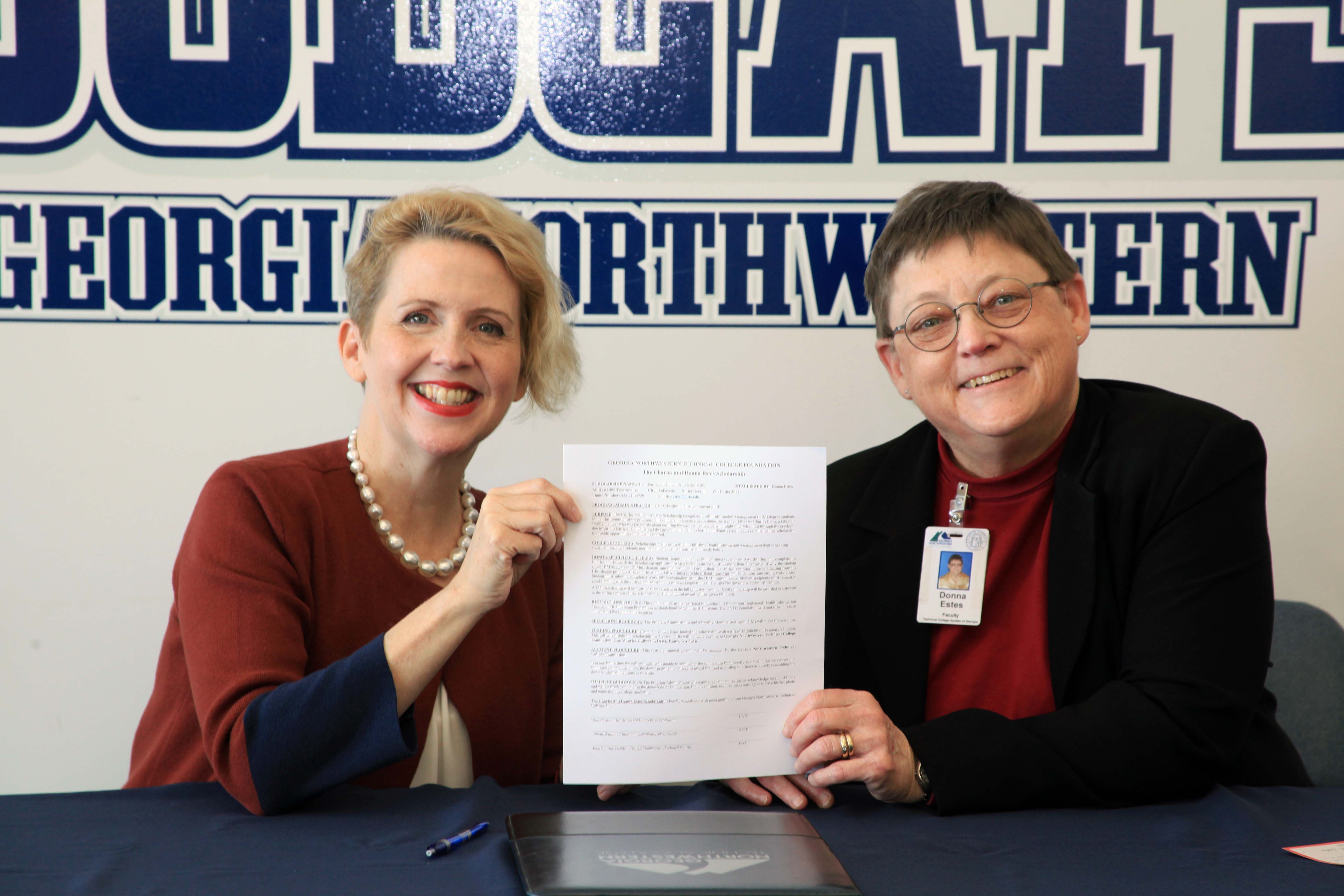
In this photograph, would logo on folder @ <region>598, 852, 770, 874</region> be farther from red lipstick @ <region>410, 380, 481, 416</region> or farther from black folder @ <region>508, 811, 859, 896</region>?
red lipstick @ <region>410, 380, 481, 416</region>

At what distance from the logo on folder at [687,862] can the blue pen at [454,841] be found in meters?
0.19

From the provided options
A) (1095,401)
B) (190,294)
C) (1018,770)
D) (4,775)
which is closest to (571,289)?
(190,294)

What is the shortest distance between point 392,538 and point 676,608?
2.21ft

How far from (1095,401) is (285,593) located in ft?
4.83

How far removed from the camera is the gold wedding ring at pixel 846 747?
1380 mm

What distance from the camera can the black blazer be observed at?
4.56 ft

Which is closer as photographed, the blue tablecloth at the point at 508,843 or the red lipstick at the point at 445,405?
the blue tablecloth at the point at 508,843

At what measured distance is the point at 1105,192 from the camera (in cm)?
265

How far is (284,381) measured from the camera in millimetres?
2662

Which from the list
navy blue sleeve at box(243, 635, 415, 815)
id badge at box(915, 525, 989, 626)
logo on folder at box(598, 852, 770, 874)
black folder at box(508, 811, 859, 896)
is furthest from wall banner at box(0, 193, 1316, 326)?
logo on folder at box(598, 852, 770, 874)

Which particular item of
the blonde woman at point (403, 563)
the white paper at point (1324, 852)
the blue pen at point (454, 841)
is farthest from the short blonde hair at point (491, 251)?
the white paper at point (1324, 852)

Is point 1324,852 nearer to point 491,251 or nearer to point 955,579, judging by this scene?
point 955,579

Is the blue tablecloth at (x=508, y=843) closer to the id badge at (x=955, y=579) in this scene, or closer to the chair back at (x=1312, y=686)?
the id badge at (x=955, y=579)

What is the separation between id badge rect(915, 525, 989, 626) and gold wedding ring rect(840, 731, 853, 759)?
46 centimetres
